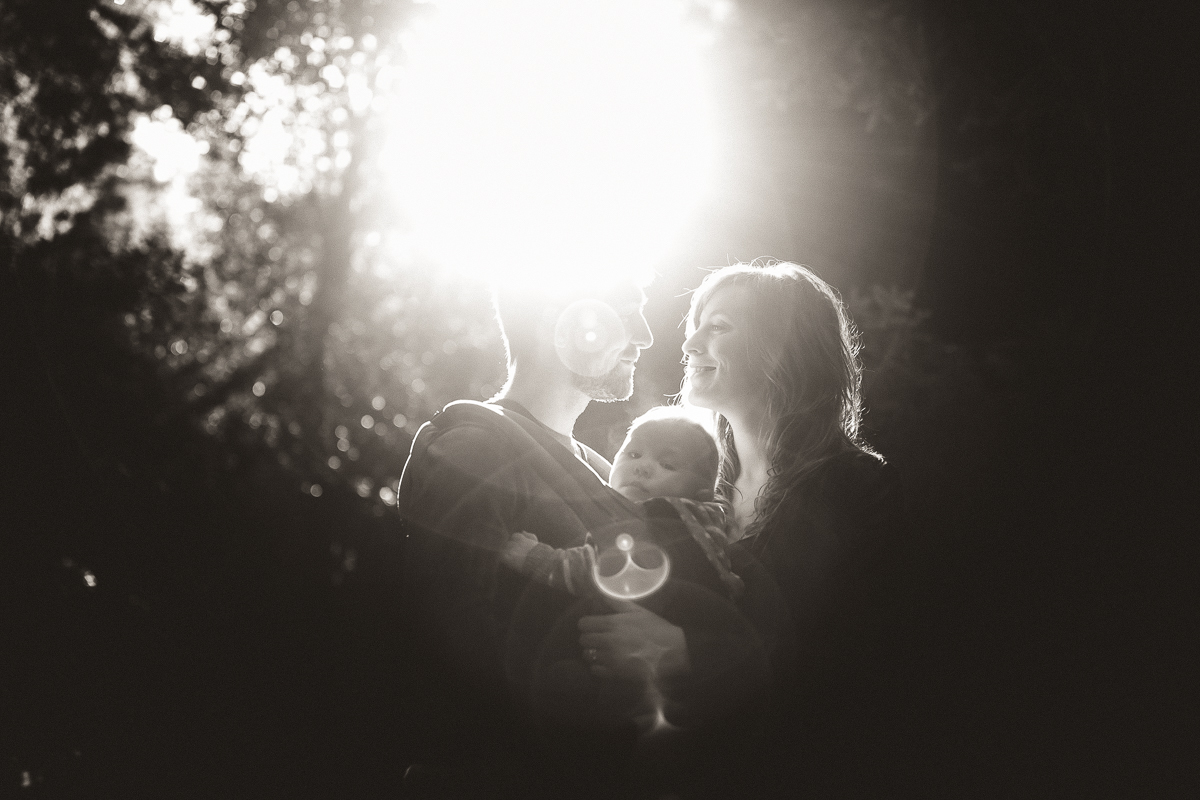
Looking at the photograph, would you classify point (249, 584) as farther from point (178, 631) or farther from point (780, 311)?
point (780, 311)

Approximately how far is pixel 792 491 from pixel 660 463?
20.7 inches

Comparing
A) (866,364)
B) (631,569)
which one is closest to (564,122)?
(866,364)

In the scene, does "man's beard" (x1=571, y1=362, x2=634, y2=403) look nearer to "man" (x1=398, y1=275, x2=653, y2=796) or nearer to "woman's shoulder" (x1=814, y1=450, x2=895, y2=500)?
"man" (x1=398, y1=275, x2=653, y2=796)

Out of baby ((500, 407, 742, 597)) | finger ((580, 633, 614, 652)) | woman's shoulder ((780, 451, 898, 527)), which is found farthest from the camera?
woman's shoulder ((780, 451, 898, 527))

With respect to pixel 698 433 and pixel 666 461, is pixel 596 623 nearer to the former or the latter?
Answer: pixel 666 461

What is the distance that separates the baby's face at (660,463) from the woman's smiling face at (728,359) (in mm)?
167

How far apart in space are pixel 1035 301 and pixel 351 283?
35.6 feet

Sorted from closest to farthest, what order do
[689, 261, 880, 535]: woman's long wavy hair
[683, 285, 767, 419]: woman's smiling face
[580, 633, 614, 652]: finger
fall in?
[580, 633, 614, 652]: finger
[689, 261, 880, 535]: woman's long wavy hair
[683, 285, 767, 419]: woman's smiling face

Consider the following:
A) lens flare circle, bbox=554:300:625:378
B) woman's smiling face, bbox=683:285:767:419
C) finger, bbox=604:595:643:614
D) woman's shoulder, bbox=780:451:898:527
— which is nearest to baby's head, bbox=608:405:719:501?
woman's smiling face, bbox=683:285:767:419

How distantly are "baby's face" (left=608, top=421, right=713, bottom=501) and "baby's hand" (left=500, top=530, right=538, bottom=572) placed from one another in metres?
0.62

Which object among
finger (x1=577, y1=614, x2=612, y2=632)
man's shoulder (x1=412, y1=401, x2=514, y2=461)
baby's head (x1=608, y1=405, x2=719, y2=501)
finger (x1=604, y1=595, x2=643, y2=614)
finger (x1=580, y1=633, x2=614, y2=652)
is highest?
baby's head (x1=608, y1=405, x2=719, y2=501)

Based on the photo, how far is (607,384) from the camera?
307 cm

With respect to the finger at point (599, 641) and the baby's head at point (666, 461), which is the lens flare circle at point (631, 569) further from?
the baby's head at point (666, 461)

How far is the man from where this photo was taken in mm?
2273
